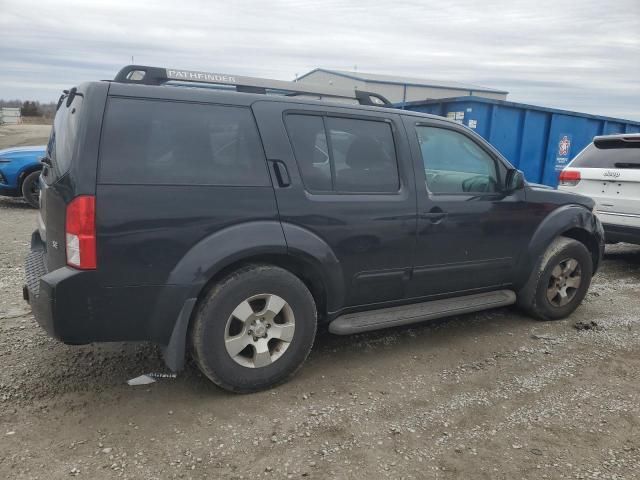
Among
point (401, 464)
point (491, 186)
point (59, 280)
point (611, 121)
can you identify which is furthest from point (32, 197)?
point (611, 121)

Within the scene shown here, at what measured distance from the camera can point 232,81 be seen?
337 centimetres

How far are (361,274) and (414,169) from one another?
86 cm

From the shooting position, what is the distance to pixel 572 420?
3023mm

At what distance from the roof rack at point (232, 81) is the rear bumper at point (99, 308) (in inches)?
46.0

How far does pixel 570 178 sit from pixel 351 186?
14.5ft

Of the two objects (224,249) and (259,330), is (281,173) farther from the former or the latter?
(259,330)

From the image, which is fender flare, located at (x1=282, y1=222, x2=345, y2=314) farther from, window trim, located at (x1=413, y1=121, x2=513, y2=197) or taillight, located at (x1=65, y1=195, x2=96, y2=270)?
taillight, located at (x1=65, y1=195, x2=96, y2=270)

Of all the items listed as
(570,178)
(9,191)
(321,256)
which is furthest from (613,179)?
Result: (9,191)

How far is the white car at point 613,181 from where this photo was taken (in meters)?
6.05

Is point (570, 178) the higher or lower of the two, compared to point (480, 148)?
lower

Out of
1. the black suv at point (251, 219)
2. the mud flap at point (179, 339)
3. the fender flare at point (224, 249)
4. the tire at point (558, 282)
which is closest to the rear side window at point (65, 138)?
the black suv at point (251, 219)

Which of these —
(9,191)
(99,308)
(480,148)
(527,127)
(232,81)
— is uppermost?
(527,127)

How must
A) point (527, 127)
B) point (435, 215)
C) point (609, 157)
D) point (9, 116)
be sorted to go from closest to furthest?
point (435, 215) → point (609, 157) → point (527, 127) → point (9, 116)

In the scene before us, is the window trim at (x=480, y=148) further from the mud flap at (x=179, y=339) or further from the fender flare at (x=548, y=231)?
the mud flap at (x=179, y=339)
